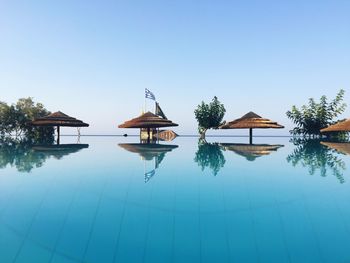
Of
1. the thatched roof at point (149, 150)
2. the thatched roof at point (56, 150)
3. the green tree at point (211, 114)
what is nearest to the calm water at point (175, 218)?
the thatched roof at point (149, 150)

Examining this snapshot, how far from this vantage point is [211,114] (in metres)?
25.6

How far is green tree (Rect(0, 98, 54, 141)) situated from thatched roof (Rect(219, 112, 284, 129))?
56.3 ft

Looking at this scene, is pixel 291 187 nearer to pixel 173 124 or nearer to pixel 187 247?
pixel 187 247

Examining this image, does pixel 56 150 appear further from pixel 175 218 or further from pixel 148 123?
pixel 175 218

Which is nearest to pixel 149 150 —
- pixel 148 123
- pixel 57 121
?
pixel 148 123

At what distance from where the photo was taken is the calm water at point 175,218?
2820 mm

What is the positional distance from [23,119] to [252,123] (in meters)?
19.6

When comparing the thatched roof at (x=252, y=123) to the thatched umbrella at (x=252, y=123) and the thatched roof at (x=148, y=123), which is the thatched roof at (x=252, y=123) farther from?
the thatched roof at (x=148, y=123)

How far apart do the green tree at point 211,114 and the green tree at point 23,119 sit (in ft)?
47.7

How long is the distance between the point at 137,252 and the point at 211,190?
8.02ft

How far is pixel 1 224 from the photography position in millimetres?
3541

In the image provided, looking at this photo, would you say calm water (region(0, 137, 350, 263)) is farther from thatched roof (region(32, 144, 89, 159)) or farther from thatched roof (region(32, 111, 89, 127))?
thatched roof (region(32, 111, 89, 127))

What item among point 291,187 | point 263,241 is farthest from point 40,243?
→ point 291,187

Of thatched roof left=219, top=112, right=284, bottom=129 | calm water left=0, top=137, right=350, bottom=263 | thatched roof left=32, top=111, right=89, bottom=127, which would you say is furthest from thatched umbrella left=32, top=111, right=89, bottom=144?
calm water left=0, top=137, right=350, bottom=263
